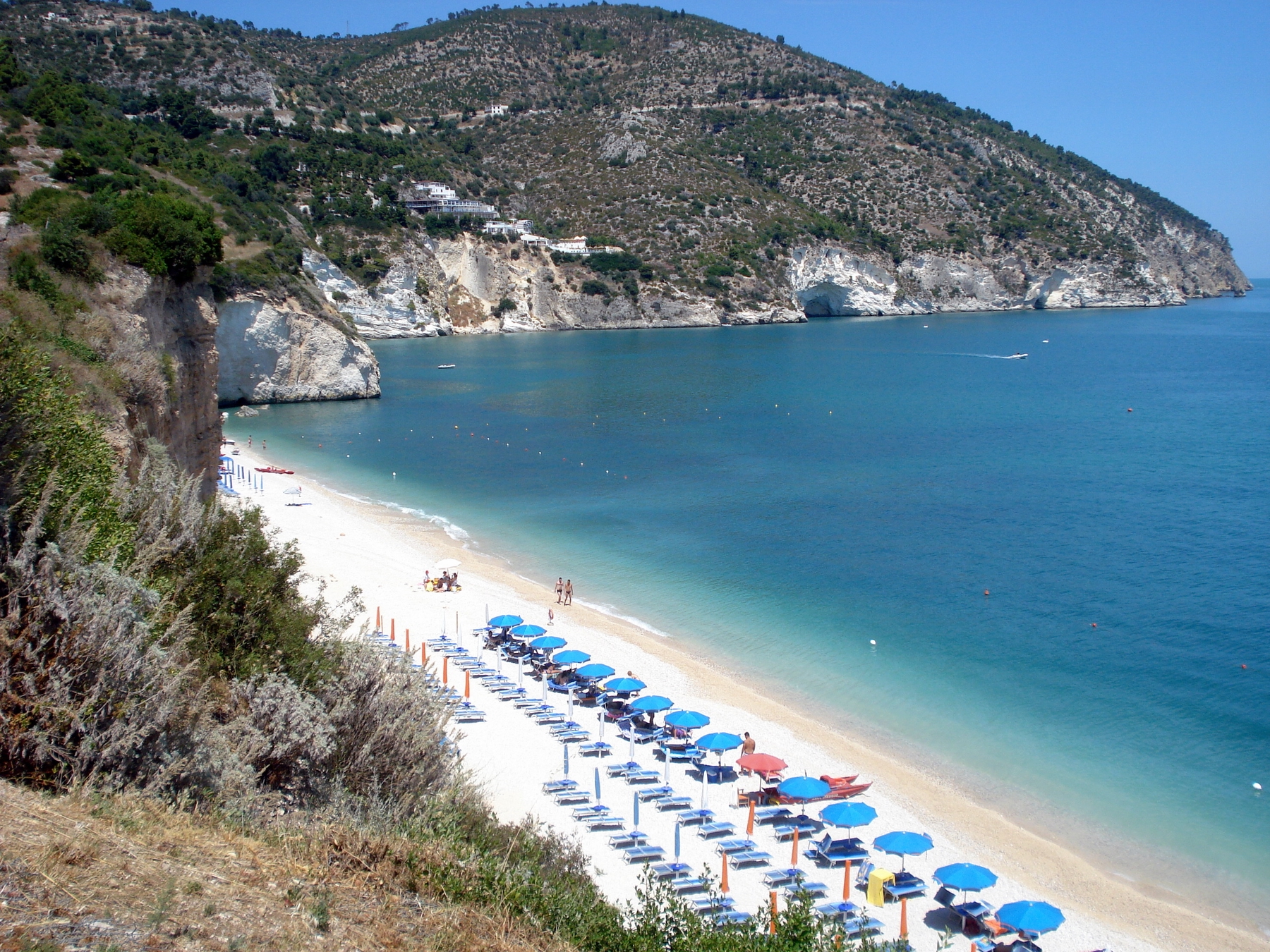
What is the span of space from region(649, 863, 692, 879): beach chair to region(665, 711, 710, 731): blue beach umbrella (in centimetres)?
344

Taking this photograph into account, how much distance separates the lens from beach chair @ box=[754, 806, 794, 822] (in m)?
13.4

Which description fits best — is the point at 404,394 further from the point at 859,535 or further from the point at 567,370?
the point at 859,535

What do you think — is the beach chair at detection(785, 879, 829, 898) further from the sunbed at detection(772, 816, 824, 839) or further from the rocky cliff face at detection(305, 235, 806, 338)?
the rocky cliff face at detection(305, 235, 806, 338)

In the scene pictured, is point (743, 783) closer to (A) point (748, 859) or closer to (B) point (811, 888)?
(A) point (748, 859)

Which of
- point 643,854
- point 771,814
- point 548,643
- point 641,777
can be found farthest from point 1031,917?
point 548,643

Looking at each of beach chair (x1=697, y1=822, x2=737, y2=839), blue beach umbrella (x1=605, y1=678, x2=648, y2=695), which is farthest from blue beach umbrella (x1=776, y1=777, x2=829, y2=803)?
blue beach umbrella (x1=605, y1=678, x2=648, y2=695)

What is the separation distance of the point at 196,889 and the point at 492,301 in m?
103

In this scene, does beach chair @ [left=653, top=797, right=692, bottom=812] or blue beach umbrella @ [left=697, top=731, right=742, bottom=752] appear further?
blue beach umbrella @ [left=697, top=731, right=742, bottom=752]

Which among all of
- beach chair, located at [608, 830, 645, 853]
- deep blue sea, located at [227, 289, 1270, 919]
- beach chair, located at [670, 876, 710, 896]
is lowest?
beach chair, located at [608, 830, 645, 853]

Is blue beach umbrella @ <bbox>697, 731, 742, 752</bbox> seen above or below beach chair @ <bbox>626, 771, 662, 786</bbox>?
above

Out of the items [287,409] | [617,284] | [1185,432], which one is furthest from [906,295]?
[287,409]

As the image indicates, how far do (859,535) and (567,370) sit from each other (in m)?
45.3

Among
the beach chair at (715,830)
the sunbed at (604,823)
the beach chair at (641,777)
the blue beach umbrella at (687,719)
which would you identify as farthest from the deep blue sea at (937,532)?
the sunbed at (604,823)

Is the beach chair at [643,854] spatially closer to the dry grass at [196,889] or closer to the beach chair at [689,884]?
the beach chair at [689,884]
